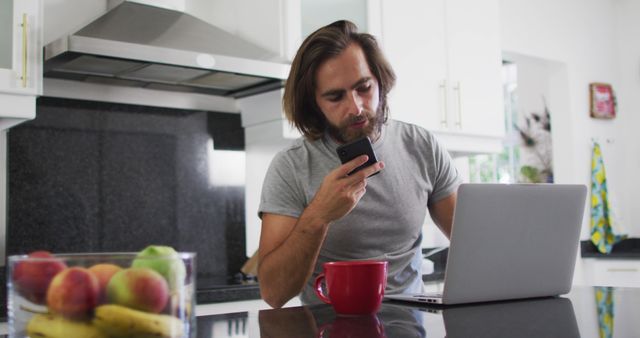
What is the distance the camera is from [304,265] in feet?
4.56

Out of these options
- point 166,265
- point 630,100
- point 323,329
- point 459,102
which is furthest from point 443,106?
point 166,265

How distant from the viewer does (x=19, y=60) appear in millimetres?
1903

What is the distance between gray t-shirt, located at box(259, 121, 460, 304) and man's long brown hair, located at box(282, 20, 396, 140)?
6cm

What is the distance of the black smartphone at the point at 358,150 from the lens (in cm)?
121

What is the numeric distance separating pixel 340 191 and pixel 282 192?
0.28 metres

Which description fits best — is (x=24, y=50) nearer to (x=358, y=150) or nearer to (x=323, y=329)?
(x=358, y=150)

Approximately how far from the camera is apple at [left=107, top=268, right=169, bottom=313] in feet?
1.84

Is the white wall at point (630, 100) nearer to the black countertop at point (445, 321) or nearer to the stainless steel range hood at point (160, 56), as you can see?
the stainless steel range hood at point (160, 56)

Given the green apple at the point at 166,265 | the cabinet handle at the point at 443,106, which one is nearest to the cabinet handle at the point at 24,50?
the green apple at the point at 166,265

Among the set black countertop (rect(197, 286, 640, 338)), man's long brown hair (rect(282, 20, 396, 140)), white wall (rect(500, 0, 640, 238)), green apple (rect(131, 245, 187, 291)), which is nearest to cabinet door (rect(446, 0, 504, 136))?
white wall (rect(500, 0, 640, 238))

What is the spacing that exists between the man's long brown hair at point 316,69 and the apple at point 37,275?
1.12 metres

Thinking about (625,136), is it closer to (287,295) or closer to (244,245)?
(244,245)

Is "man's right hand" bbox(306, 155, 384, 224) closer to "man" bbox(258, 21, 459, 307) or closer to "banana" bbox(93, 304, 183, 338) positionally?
"man" bbox(258, 21, 459, 307)

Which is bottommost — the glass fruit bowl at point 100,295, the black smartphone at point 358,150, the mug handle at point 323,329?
the mug handle at point 323,329
